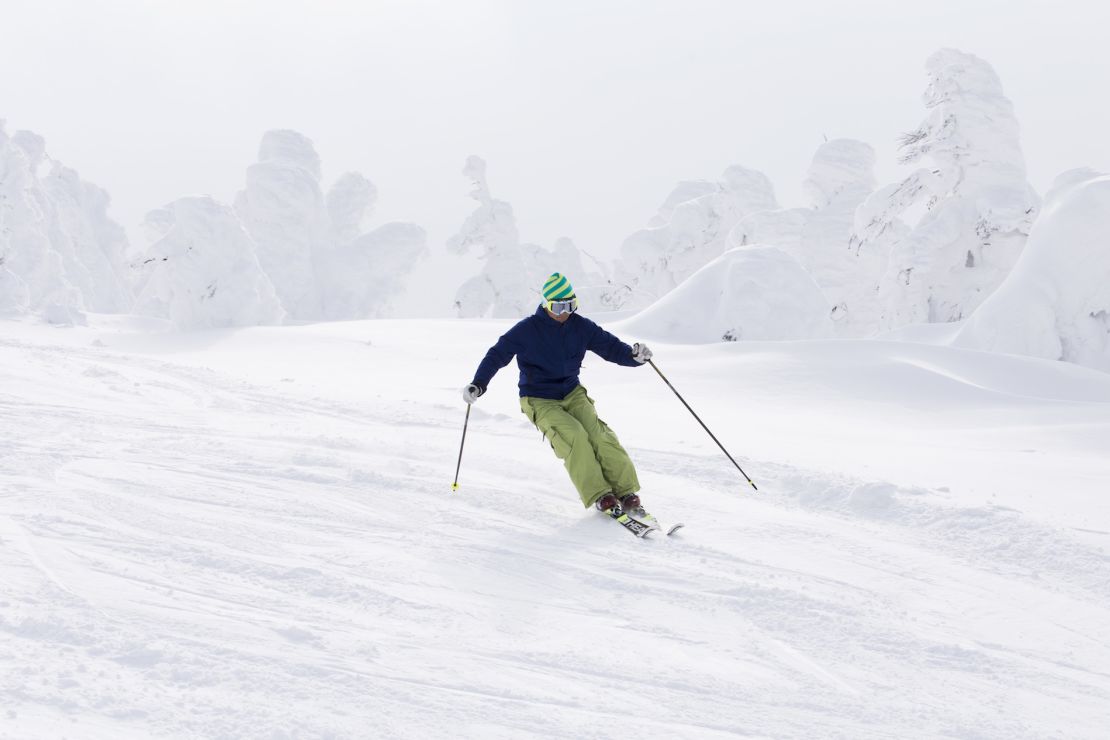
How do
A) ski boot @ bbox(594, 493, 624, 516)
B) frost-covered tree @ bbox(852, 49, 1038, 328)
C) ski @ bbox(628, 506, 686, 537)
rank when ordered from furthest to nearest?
frost-covered tree @ bbox(852, 49, 1038, 328), ski boot @ bbox(594, 493, 624, 516), ski @ bbox(628, 506, 686, 537)

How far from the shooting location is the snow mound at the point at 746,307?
22297 millimetres

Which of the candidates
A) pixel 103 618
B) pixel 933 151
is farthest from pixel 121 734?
pixel 933 151

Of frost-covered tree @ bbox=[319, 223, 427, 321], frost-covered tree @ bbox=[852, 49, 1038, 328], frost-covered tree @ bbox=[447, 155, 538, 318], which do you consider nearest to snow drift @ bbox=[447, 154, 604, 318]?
frost-covered tree @ bbox=[447, 155, 538, 318]

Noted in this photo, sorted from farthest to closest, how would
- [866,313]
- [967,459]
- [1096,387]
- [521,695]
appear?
1. [866,313]
2. [1096,387]
3. [967,459]
4. [521,695]

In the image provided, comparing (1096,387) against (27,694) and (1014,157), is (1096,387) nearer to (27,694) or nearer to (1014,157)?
(1014,157)

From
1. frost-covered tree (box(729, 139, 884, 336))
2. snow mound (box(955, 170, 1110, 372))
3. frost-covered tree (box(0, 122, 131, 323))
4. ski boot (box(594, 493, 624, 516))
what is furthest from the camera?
frost-covered tree (box(729, 139, 884, 336))

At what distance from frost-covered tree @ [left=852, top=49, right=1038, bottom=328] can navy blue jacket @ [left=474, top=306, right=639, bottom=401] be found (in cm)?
2245

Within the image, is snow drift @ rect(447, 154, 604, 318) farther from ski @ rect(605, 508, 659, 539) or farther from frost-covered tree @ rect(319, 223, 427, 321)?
ski @ rect(605, 508, 659, 539)

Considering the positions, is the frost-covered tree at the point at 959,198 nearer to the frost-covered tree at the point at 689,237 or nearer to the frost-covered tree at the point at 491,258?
the frost-covered tree at the point at 689,237

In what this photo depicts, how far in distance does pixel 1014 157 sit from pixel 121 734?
2750cm

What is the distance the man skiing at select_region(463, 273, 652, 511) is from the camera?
5.34 m

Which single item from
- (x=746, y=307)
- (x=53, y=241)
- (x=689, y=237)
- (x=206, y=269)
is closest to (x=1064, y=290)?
(x=746, y=307)

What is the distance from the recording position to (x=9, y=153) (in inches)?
1258

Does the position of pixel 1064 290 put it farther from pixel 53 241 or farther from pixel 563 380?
pixel 53 241
